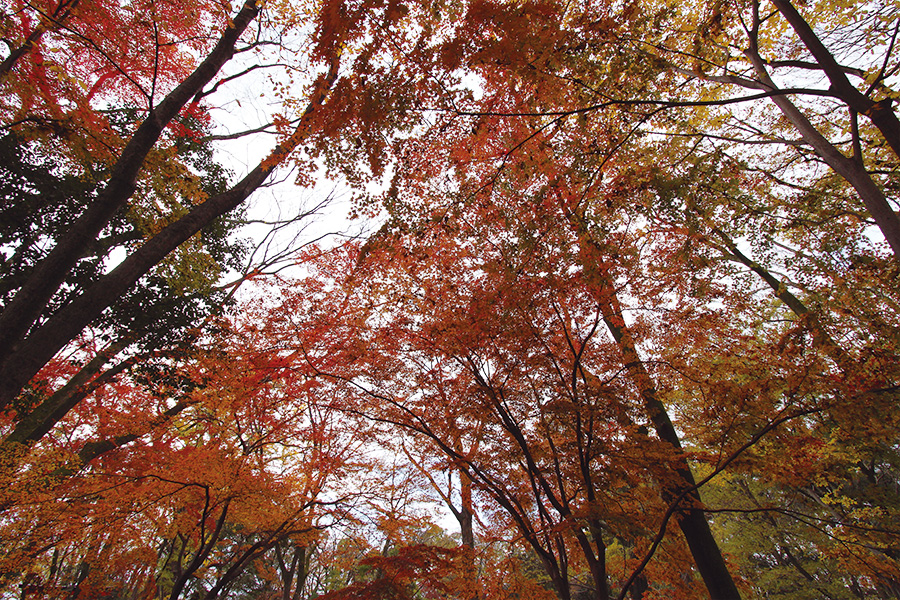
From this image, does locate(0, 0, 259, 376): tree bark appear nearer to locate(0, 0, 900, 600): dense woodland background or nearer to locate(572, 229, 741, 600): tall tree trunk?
locate(0, 0, 900, 600): dense woodland background

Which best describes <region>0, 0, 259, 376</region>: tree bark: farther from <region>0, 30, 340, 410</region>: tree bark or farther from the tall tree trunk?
the tall tree trunk

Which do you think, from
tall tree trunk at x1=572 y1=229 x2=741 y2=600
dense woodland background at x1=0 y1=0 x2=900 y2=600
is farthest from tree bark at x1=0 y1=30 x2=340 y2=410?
tall tree trunk at x1=572 y1=229 x2=741 y2=600

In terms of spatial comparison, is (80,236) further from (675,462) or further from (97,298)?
(675,462)

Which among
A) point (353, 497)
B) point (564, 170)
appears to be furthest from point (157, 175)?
point (353, 497)

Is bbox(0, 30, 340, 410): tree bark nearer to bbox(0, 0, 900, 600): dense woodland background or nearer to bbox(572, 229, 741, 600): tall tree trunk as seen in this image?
bbox(0, 0, 900, 600): dense woodland background

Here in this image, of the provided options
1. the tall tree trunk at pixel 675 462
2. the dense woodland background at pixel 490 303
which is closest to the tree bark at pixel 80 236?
the dense woodland background at pixel 490 303

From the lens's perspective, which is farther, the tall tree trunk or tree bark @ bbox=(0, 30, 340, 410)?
the tall tree trunk

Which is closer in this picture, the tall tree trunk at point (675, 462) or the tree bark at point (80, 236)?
the tree bark at point (80, 236)

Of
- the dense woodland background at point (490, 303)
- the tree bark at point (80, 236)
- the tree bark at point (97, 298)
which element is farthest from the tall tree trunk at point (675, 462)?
the tree bark at point (80, 236)

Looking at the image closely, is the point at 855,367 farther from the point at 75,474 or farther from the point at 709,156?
Result: the point at 75,474

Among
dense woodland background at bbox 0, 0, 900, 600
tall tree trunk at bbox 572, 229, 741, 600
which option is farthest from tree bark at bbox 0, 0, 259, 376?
tall tree trunk at bbox 572, 229, 741, 600

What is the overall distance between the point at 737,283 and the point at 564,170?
3.93 m

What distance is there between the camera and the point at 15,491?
532 cm

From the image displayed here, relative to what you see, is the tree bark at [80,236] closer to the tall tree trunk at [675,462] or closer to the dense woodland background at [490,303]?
the dense woodland background at [490,303]
